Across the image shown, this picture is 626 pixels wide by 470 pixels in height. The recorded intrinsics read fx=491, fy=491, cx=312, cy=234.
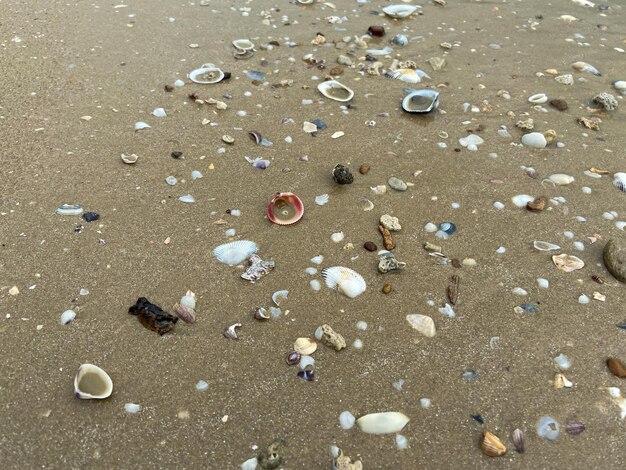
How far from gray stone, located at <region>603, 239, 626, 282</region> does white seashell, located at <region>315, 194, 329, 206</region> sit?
1.78m

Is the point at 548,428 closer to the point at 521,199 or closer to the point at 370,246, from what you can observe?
the point at 370,246

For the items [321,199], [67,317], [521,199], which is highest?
[521,199]

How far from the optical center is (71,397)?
7.53 feet

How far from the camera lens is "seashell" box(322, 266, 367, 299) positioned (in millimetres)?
2820

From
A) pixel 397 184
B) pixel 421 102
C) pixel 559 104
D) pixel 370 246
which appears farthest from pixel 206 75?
pixel 559 104

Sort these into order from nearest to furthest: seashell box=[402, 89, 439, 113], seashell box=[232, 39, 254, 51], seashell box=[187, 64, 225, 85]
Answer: seashell box=[402, 89, 439, 113]
seashell box=[187, 64, 225, 85]
seashell box=[232, 39, 254, 51]

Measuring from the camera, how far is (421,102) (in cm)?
431

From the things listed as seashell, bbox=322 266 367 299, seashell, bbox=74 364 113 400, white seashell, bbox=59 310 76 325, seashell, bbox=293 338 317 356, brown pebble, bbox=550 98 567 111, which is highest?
brown pebble, bbox=550 98 567 111

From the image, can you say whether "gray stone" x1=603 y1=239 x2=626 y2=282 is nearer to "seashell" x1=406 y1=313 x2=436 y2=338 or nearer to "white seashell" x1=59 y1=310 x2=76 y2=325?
"seashell" x1=406 y1=313 x2=436 y2=338

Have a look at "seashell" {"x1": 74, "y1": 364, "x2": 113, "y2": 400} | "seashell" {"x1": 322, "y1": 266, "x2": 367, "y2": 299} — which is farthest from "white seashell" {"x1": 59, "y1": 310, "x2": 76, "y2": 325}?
"seashell" {"x1": 322, "y1": 266, "x2": 367, "y2": 299}

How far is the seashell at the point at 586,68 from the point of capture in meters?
4.95

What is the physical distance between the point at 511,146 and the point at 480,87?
99 cm

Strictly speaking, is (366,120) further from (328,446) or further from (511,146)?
(328,446)

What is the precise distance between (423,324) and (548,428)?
2.45 feet
